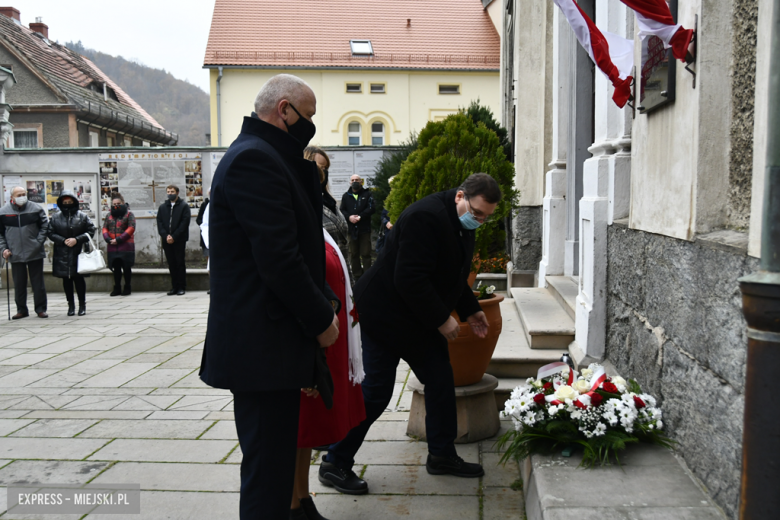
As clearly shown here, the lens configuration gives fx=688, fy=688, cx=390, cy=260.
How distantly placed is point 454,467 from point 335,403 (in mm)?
1096

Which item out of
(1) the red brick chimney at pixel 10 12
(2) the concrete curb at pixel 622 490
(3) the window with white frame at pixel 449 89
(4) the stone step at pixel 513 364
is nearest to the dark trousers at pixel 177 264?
(4) the stone step at pixel 513 364

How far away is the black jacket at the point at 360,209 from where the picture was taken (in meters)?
12.2

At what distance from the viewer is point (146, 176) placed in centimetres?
1461

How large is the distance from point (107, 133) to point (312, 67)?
34.6 feet

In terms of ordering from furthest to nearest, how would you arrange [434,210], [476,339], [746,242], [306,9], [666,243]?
[306,9], [476,339], [434,210], [666,243], [746,242]

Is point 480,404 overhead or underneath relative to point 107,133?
underneath

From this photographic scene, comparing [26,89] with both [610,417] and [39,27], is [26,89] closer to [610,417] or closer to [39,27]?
[39,27]

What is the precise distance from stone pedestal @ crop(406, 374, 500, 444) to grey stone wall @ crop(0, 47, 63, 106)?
2757cm

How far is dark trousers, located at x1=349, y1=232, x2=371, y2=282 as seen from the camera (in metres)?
12.4

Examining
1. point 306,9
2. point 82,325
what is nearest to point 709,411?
point 82,325

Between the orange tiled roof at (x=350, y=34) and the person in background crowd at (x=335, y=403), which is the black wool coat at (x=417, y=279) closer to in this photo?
the person in background crowd at (x=335, y=403)

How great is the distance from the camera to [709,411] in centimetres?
274

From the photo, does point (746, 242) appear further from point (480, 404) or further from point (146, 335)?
point (146, 335)

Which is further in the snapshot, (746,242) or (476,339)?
(476,339)
